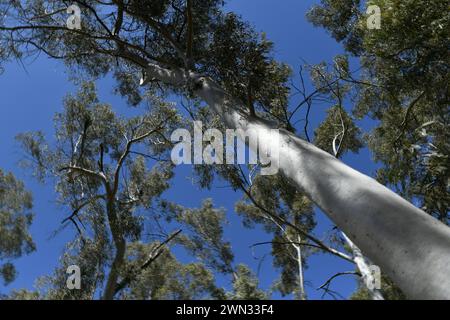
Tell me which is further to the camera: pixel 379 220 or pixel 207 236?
pixel 207 236

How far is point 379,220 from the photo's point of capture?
149cm

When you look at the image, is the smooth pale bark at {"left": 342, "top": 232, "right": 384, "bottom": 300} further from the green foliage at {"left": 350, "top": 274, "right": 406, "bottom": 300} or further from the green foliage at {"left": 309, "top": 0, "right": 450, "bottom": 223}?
the green foliage at {"left": 309, "top": 0, "right": 450, "bottom": 223}

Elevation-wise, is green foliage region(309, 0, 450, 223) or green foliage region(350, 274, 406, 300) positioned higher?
green foliage region(309, 0, 450, 223)

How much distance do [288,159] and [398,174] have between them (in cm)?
340

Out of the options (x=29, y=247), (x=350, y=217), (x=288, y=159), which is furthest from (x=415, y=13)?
(x=29, y=247)

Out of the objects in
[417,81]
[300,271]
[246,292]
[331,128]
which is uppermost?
[331,128]

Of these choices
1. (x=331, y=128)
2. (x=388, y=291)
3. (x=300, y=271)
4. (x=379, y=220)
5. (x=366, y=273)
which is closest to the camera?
(x=379, y=220)

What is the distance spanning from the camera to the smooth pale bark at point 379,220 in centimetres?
124

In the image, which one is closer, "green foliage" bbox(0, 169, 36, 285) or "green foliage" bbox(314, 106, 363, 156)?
"green foliage" bbox(314, 106, 363, 156)

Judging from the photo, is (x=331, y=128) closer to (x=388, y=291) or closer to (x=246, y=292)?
(x=388, y=291)

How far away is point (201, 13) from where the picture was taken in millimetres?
6324

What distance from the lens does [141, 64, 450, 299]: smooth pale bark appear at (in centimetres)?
124

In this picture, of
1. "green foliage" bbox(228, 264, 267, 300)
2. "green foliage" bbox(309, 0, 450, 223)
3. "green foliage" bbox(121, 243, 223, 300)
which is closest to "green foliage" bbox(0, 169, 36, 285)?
"green foliage" bbox(121, 243, 223, 300)

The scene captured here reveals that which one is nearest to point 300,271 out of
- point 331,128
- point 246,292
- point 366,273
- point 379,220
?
point 366,273
